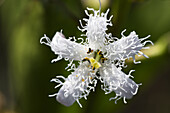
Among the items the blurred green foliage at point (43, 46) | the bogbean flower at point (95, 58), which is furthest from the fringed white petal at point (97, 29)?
the blurred green foliage at point (43, 46)

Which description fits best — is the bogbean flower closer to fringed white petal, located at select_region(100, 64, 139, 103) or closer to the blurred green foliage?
fringed white petal, located at select_region(100, 64, 139, 103)

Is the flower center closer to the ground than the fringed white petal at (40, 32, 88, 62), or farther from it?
closer to the ground

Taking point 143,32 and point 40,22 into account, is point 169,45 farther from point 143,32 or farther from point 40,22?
point 40,22

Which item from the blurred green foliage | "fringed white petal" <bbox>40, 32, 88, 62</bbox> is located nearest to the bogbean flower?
"fringed white petal" <bbox>40, 32, 88, 62</bbox>

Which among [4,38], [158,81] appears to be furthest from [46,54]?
[158,81]

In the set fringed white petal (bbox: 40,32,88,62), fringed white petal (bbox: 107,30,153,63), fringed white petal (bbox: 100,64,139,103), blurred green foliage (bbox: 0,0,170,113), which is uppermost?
blurred green foliage (bbox: 0,0,170,113)

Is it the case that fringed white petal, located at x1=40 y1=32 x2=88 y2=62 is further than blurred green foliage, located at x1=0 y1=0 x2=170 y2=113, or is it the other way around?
blurred green foliage, located at x1=0 y1=0 x2=170 y2=113

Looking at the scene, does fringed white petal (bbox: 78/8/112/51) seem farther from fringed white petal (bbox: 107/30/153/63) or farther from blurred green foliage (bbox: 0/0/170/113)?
blurred green foliage (bbox: 0/0/170/113)
